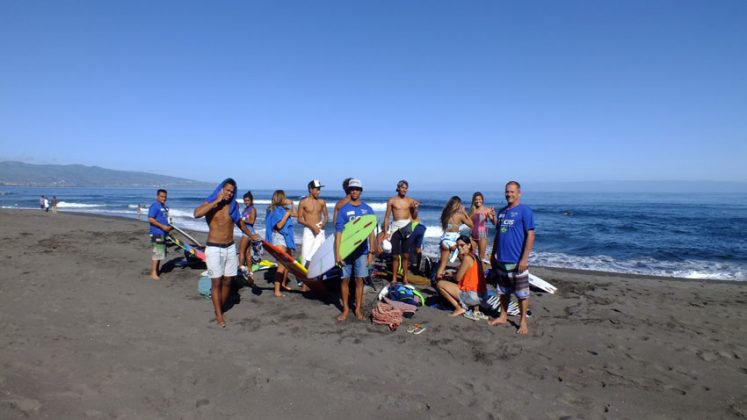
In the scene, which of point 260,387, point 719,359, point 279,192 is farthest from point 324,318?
point 719,359

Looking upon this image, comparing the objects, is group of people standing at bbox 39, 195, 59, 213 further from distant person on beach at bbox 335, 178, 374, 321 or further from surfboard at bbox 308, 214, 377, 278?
distant person on beach at bbox 335, 178, 374, 321

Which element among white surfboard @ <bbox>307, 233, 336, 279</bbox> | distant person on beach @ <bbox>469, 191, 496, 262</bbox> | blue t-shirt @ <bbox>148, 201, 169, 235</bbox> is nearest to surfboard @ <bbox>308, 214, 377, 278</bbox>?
white surfboard @ <bbox>307, 233, 336, 279</bbox>

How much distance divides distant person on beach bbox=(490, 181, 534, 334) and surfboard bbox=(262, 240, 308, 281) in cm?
294

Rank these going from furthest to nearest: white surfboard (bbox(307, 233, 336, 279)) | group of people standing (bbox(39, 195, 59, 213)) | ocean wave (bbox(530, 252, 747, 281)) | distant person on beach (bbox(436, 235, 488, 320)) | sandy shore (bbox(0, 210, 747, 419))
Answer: group of people standing (bbox(39, 195, 59, 213)) → ocean wave (bbox(530, 252, 747, 281)) → distant person on beach (bbox(436, 235, 488, 320)) → white surfboard (bbox(307, 233, 336, 279)) → sandy shore (bbox(0, 210, 747, 419))

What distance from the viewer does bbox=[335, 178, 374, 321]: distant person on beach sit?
5.09 m

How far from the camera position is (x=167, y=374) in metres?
3.47

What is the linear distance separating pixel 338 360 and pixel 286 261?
2.32 metres

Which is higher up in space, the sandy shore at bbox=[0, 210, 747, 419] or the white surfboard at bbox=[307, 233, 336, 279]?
the white surfboard at bbox=[307, 233, 336, 279]

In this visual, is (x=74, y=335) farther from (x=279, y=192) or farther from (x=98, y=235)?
(x=98, y=235)

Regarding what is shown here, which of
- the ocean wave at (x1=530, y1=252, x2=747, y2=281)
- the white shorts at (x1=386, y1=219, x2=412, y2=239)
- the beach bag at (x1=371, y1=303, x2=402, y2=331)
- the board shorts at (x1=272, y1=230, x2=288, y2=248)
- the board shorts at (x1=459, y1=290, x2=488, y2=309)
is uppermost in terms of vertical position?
the white shorts at (x1=386, y1=219, x2=412, y2=239)

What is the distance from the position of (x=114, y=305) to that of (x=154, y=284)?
4.50 feet

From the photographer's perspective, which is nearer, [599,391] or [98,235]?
[599,391]

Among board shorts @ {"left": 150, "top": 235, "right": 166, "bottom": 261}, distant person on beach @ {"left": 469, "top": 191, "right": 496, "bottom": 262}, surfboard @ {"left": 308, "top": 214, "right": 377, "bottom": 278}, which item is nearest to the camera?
surfboard @ {"left": 308, "top": 214, "right": 377, "bottom": 278}

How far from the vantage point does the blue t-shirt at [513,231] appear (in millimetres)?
4699
